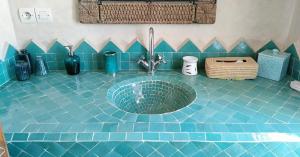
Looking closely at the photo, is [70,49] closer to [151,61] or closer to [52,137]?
[151,61]

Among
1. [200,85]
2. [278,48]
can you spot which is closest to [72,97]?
[200,85]

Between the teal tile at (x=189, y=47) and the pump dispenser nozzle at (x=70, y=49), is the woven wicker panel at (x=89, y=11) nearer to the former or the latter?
the pump dispenser nozzle at (x=70, y=49)

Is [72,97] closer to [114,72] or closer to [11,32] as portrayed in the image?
[114,72]

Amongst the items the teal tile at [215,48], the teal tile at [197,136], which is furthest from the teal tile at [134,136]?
the teal tile at [215,48]

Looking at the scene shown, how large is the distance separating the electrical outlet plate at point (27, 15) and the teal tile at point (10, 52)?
0.20 metres

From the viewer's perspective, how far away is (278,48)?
180cm

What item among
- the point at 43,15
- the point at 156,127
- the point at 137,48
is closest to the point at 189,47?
the point at 137,48

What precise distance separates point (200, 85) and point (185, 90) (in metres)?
0.11

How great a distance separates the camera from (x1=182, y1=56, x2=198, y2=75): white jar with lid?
173cm

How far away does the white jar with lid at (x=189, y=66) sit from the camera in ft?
5.68

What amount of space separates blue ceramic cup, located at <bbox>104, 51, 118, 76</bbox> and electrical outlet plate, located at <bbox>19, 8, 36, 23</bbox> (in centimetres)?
55

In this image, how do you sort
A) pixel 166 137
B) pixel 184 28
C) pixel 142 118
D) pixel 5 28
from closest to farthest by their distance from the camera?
1. pixel 166 137
2. pixel 142 118
3. pixel 5 28
4. pixel 184 28

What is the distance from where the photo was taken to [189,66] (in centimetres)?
174

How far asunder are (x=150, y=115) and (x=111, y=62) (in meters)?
0.63
